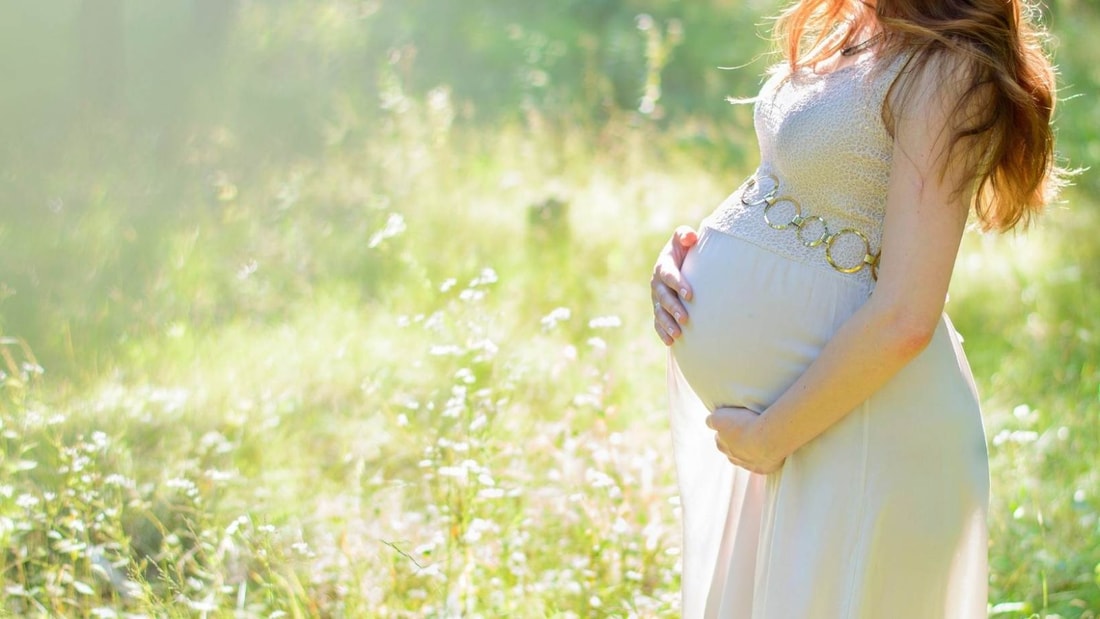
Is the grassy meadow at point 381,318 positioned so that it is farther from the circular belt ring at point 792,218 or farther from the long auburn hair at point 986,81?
the long auburn hair at point 986,81

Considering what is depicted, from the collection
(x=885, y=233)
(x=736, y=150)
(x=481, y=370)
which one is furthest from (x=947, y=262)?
(x=736, y=150)

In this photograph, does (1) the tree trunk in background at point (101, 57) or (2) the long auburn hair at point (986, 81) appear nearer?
(2) the long auburn hair at point (986, 81)

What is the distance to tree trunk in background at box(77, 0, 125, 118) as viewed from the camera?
21.5 feet

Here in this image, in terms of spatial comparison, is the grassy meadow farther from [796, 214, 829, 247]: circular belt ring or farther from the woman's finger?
[796, 214, 829, 247]: circular belt ring

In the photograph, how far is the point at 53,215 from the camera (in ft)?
17.4

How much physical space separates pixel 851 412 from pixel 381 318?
328cm

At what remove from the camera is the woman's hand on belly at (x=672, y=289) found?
1.98 metres

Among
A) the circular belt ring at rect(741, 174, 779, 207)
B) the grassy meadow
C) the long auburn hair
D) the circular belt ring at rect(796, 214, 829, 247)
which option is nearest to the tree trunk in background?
the grassy meadow

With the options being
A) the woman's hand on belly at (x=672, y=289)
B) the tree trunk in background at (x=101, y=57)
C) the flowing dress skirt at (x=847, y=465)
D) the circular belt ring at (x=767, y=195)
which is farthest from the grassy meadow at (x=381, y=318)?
the circular belt ring at (x=767, y=195)

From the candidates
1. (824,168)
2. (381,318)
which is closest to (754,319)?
(824,168)

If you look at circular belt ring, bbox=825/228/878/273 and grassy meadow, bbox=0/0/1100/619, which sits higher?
circular belt ring, bbox=825/228/878/273

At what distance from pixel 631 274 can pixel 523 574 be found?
278 cm

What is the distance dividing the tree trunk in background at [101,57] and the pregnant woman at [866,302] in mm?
5553

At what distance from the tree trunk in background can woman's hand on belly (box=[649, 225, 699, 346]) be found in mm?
5330
